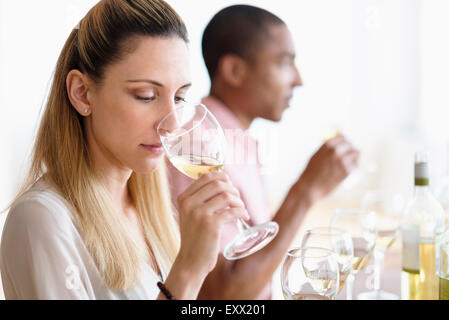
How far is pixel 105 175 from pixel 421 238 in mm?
632

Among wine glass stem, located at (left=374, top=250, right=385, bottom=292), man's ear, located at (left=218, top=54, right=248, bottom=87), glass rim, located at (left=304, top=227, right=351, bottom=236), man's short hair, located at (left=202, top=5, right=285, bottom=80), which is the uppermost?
man's short hair, located at (left=202, top=5, right=285, bottom=80)

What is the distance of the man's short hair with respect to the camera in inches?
63.1

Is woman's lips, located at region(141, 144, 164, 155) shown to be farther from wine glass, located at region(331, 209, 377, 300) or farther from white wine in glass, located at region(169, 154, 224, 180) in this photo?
wine glass, located at region(331, 209, 377, 300)

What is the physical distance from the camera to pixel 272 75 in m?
1.63

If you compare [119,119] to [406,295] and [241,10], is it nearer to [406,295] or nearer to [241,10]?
[406,295]

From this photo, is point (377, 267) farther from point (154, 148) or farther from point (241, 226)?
point (154, 148)

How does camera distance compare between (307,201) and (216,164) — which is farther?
(307,201)

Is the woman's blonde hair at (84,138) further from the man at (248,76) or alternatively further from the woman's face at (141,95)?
the man at (248,76)

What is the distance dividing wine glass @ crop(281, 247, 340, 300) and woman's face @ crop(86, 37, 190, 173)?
0.31 m

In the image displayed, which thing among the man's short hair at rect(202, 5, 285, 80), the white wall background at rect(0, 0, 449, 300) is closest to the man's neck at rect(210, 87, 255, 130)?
the man's short hair at rect(202, 5, 285, 80)

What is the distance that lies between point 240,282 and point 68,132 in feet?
1.99

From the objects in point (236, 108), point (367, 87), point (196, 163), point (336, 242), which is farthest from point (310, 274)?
point (367, 87)

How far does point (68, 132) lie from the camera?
3.16 feet
